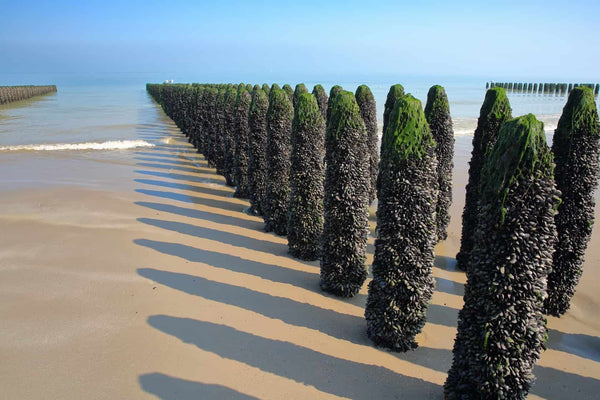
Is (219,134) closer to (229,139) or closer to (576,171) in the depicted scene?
(229,139)

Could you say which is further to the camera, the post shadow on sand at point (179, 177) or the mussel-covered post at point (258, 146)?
the post shadow on sand at point (179, 177)

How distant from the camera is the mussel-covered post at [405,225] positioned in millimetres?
7297

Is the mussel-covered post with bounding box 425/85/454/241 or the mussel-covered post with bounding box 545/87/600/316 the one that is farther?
the mussel-covered post with bounding box 425/85/454/241

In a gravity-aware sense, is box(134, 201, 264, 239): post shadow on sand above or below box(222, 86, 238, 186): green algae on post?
below

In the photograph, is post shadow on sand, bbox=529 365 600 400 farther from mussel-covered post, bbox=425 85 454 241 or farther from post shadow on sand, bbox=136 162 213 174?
post shadow on sand, bbox=136 162 213 174

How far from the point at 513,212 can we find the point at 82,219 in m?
13.1

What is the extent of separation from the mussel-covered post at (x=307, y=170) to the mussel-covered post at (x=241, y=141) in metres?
6.16

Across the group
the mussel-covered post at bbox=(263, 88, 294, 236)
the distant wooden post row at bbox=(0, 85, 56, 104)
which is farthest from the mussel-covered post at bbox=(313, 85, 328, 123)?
the distant wooden post row at bbox=(0, 85, 56, 104)

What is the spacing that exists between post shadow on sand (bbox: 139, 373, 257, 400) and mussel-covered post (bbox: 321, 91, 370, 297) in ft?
12.7

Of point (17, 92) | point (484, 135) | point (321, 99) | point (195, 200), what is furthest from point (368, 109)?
point (17, 92)

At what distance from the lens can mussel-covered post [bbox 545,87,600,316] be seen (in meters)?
8.52

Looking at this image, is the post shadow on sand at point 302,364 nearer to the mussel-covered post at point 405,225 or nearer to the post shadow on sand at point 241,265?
the mussel-covered post at point 405,225

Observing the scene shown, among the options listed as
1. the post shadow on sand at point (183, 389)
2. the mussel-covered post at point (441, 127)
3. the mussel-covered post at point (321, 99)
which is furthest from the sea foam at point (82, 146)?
the post shadow on sand at point (183, 389)

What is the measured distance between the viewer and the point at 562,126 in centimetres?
882
